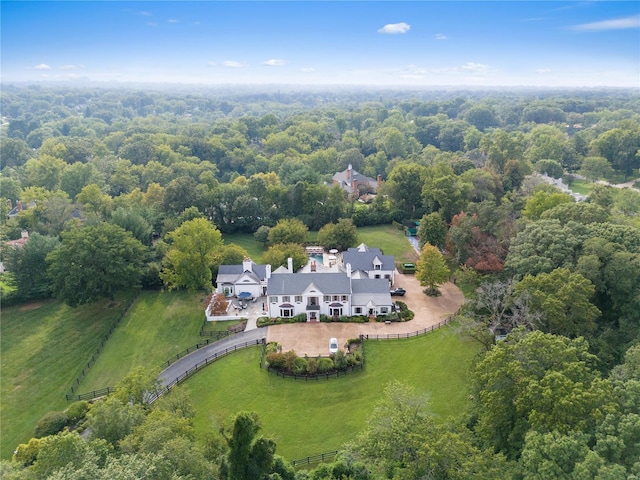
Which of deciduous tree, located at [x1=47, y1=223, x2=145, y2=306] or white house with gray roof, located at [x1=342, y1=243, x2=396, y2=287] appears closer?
deciduous tree, located at [x1=47, y1=223, x2=145, y2=306]

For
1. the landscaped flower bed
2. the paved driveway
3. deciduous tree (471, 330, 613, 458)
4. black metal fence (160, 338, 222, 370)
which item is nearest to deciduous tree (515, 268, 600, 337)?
deciduous tree (471, 330, 613, 458)

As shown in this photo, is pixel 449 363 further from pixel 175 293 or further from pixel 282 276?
pixel 175 293

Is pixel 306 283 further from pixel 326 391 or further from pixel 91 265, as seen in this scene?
pixel 91 265

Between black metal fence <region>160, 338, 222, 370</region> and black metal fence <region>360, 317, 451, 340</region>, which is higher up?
black metal fence <region>360, 317, 451, 340</region>

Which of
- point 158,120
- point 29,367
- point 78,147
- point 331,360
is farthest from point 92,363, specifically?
point 158,120

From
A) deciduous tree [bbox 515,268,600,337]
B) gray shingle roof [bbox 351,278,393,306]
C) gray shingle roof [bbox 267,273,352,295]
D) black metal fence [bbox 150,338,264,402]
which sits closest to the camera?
deciduous tree [bbox 515,268,600,337]

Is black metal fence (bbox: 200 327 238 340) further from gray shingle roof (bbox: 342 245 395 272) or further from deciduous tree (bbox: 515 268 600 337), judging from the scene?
deciduous tree (bbox: 515 268 600 337)

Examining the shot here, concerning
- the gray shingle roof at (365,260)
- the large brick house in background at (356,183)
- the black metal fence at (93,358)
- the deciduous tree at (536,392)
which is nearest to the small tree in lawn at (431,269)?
the gray shingle roof at (365,260)
